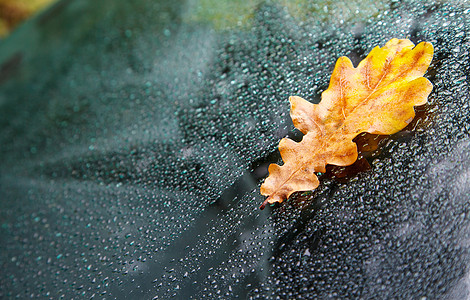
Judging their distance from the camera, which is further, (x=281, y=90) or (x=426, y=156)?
(x=281, y=90)

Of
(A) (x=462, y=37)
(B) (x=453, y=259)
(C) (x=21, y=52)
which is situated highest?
(C) (x=21, y=52)

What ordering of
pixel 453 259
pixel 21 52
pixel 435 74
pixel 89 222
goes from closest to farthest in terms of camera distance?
pixel 453 259
pixel 435 74
pixel 89 222
pixel 21 52

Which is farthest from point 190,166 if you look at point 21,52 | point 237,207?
point 21,52

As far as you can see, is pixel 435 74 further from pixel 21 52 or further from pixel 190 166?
pixel 21 52

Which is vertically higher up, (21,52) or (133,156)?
(21,52)
